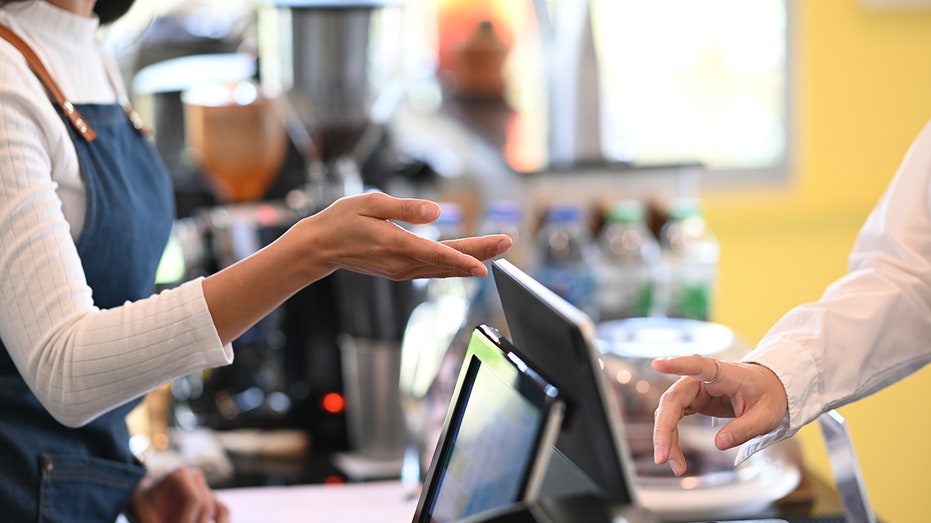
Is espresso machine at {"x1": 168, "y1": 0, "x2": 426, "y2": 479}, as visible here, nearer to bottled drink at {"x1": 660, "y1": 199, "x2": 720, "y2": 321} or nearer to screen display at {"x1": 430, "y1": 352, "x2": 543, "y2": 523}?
bottled drink at {"x1": 660, "y1": 199, "x2": 720, "y2": 321}

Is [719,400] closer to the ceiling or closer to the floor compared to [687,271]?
closer to the ceiling

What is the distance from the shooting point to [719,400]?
106cm

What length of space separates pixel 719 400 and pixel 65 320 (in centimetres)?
60

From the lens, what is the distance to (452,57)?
3.06 metres

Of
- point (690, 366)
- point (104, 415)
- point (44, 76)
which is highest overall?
point (44, 76)

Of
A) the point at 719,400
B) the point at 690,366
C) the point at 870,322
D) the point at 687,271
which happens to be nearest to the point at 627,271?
the point at 687,271

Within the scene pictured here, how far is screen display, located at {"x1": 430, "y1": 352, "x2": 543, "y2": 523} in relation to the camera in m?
0.67

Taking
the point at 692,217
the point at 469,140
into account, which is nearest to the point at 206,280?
the point at 692,217

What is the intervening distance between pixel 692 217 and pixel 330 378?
1.04 metres

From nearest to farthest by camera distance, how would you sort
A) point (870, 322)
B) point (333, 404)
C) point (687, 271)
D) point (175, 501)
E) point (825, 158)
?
point (870, 322) → point (175, 501) → point (333, 404) → point (687, 271) → point (825, 158)

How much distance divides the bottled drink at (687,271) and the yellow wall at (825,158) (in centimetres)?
180

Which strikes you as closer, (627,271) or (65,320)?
(65,320)

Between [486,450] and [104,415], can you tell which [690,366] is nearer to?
[486,450]

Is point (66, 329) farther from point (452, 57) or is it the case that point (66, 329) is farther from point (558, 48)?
point (558, 48)
